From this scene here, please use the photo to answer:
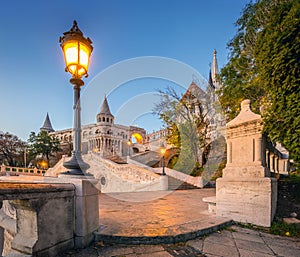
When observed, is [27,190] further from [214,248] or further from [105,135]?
[105,135]

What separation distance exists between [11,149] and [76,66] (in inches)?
1768

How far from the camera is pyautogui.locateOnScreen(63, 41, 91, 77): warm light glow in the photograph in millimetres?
3021

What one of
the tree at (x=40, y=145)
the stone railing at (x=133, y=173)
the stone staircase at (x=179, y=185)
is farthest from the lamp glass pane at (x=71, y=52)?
the tree at (x=40, y=145)

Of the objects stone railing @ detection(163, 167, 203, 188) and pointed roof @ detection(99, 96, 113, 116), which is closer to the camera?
stone railing @ detection(163, 167, 203, 188)

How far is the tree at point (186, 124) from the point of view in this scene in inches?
673

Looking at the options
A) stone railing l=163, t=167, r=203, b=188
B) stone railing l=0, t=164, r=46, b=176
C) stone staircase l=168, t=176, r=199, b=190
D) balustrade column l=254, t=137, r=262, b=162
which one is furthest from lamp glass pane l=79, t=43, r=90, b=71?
stone railing l=0, t=164, r=46, b=176

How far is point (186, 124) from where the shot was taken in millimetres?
17328

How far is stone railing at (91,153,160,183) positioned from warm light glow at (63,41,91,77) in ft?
33.1

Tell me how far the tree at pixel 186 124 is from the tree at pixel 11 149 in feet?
118

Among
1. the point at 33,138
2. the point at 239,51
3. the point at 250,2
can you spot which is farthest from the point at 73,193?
the point at 33,138

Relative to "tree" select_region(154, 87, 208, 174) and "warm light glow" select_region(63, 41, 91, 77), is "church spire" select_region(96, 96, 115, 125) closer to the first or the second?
"tree" select_region(154, 87, 208, 174)

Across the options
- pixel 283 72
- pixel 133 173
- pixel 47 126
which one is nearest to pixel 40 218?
pixel 283 72

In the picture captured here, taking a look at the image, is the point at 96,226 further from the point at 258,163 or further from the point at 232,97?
the point at 232,97

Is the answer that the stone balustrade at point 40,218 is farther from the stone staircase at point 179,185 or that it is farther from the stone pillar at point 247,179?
the stone staircase at point 179,185
